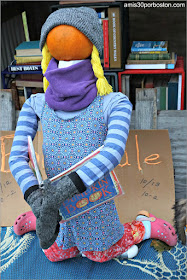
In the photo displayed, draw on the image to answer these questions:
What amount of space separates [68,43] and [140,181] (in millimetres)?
963

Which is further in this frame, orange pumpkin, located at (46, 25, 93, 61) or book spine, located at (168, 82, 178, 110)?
book spine, located at (168, 82, 178, 110)

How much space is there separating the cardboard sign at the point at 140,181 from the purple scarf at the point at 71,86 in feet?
2.54

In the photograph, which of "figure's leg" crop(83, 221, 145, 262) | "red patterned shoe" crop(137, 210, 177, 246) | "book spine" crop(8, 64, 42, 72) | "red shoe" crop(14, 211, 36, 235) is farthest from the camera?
"book spine" crop(8, 64, 42, 72)

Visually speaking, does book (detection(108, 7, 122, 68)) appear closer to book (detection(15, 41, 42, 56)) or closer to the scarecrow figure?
book (detection(15, 41, 42, 56))

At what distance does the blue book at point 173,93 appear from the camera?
2.36 metres

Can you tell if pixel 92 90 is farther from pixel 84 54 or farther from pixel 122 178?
Result: pixel 122 178

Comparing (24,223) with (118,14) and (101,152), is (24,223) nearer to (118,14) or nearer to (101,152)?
(101,152)

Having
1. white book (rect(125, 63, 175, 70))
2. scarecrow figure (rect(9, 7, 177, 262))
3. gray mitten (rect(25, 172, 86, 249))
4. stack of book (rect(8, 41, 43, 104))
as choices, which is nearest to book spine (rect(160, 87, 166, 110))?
white book (rect(125, 63, 175, 70))

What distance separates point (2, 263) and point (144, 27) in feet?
6.42

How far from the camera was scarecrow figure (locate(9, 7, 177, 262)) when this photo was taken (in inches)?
49.9

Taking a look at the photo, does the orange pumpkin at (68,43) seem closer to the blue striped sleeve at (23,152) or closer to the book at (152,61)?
the blue striped sleeve at (23,152)

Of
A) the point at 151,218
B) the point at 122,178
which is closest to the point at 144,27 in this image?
the point at 122,178

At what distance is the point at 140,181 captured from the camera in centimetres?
202

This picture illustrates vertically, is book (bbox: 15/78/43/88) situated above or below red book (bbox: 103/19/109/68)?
below
